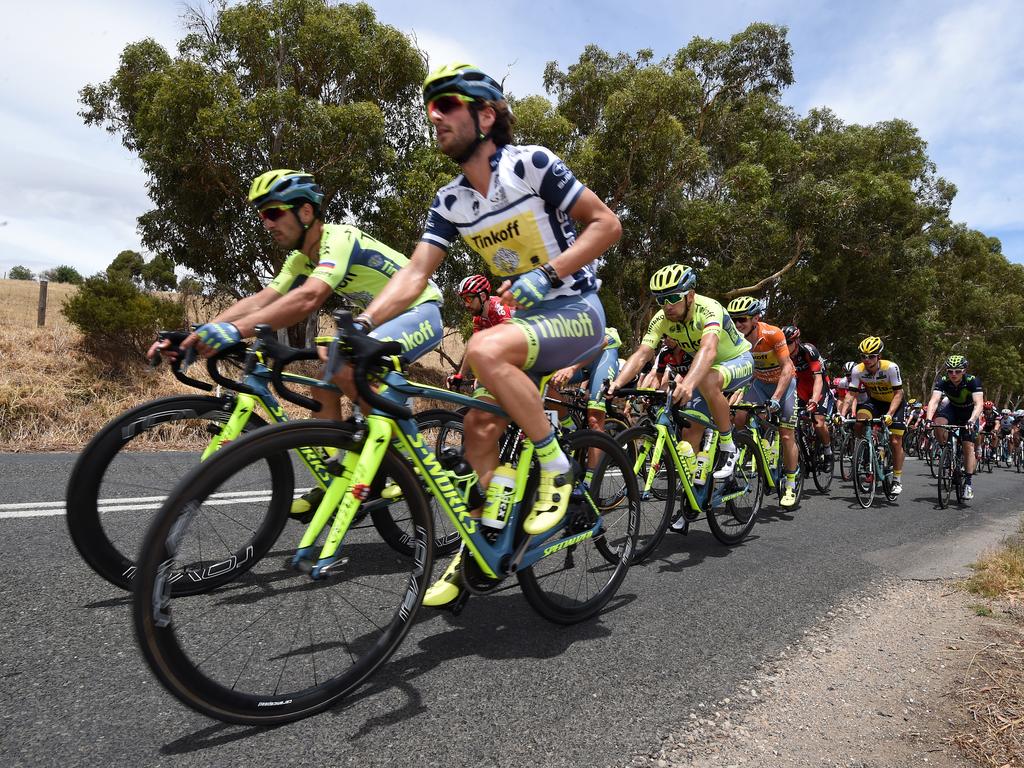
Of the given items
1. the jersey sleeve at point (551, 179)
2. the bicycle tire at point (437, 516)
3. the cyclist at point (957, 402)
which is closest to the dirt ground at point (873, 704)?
the bicycle tire at point (437, 516)

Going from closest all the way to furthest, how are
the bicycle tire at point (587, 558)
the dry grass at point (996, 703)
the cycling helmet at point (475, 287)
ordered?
the dry grass at point (996, 703) → the bicycle tire at point (587, 558) → the cycling helmet at point (475, 287)

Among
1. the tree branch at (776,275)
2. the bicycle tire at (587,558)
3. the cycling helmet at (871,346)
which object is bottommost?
the bicycle tire at (587,558)

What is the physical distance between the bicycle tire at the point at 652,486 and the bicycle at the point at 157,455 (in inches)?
53.9

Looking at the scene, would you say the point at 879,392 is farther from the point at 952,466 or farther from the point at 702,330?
the point at 702,330

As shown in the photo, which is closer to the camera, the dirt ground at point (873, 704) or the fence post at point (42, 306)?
the dirt ground at point (873, 704)

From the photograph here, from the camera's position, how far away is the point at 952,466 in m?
8.76

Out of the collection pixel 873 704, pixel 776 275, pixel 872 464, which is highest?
pixel 776 275

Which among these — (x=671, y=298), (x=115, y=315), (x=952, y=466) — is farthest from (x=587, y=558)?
(x=115, y=315)

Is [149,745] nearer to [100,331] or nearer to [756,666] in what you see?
[756,666]

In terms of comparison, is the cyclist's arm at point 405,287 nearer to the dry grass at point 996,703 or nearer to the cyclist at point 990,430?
the dry grass at point 996,703

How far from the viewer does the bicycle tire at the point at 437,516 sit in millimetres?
2717

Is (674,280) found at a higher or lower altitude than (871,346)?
higher

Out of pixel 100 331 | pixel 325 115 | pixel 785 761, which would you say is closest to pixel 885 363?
pixel 785 761

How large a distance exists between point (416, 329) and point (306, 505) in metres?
1.10
